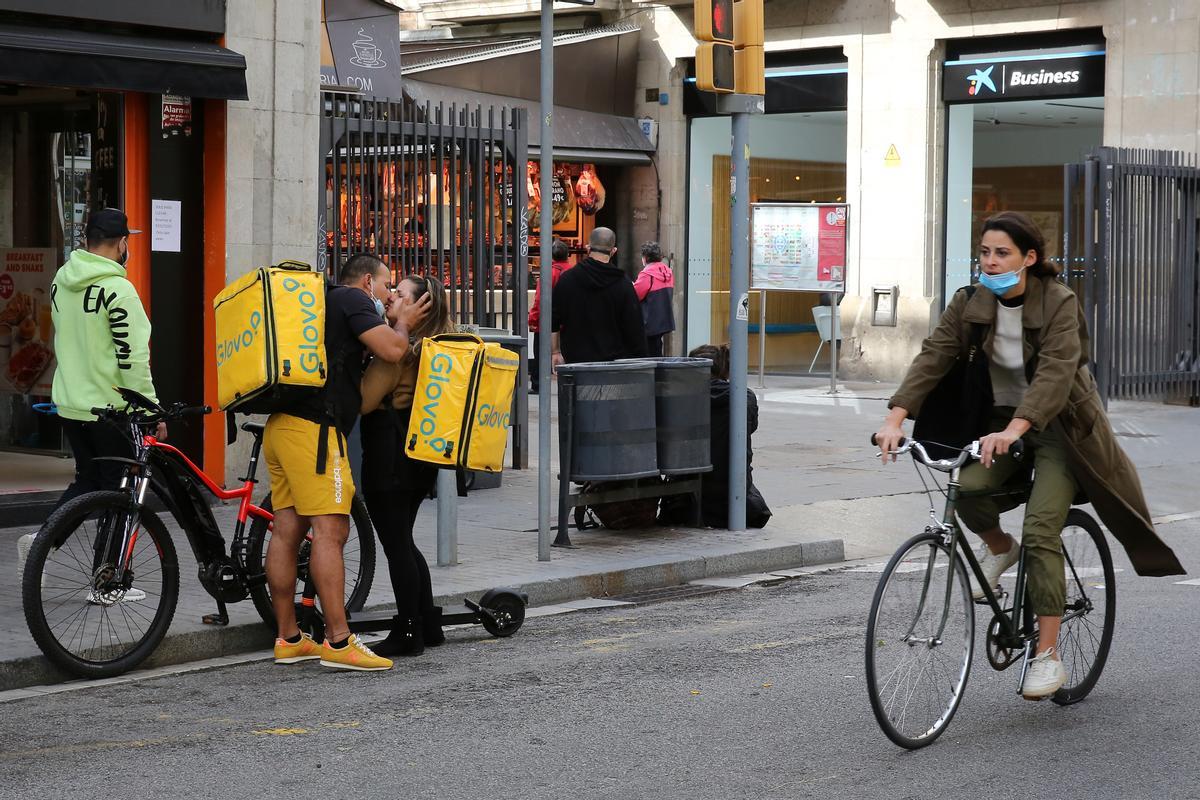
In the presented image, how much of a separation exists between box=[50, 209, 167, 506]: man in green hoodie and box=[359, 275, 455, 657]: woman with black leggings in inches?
52.5

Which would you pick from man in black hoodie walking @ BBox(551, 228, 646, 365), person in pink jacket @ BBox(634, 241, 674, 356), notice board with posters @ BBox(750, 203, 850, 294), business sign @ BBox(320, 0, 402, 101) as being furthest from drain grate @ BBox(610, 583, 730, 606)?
notice board with posters @ BBox(750, 203, 850, 294)

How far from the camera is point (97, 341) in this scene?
7.64m

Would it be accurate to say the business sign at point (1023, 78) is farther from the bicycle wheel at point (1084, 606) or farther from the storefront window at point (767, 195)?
the bicycle wheel at point (1084, 606)

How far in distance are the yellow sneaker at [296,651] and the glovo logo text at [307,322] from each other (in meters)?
1.24

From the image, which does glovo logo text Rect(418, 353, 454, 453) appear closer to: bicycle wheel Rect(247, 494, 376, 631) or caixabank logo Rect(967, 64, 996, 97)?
bicycle wheel Rect(247, 494, 376, 631)

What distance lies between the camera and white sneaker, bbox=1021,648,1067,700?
5785mm

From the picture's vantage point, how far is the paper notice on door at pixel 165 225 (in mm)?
10703

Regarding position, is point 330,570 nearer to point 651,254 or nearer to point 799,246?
point 651,254

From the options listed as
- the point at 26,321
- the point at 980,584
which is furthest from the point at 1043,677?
the point at 26,321

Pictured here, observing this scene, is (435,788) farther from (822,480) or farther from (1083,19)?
(1083,19)

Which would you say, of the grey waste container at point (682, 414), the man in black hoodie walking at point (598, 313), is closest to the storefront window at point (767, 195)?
the man in black hoodie walking at point (598, 313)

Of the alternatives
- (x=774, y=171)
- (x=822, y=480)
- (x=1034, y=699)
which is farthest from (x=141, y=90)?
(x=774, y=171)

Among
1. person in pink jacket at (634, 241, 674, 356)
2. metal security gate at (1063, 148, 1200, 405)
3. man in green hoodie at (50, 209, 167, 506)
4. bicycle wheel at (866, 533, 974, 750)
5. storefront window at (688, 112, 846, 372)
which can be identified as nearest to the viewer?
bicycle wheel at (866, 533, 974, 750)

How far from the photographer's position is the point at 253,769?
5328 millimetres
